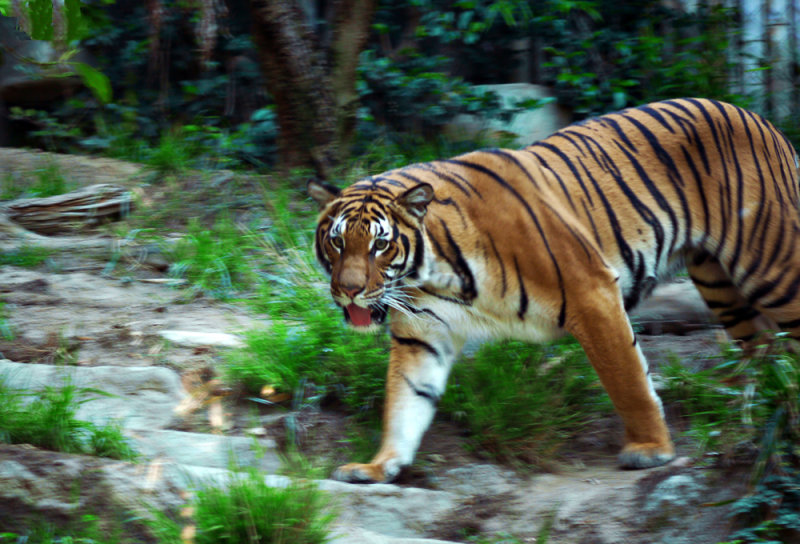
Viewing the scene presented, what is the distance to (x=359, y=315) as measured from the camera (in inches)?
121

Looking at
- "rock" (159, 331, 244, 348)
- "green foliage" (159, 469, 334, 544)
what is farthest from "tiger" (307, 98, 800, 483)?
"rock" (159, 331, 244, 348)

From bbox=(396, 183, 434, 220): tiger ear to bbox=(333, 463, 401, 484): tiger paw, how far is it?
3.23 ft

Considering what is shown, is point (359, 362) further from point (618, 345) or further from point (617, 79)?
point (617, 79)

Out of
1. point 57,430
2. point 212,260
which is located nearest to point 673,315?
point 212,260

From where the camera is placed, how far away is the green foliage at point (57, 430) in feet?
9.69

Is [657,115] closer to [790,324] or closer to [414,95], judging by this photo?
[790,324]

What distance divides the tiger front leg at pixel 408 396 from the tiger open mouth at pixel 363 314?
257 millimetres

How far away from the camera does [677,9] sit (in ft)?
23.9

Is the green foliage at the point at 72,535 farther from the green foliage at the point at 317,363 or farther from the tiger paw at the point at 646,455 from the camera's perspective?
the tiger paw at the point at 646,455

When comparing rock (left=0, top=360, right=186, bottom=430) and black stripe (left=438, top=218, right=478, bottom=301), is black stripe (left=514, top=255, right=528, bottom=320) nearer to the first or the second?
black stripe (left=438, top=218, right=478, bottom=301)

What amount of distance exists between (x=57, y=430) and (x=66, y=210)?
3.12 metres

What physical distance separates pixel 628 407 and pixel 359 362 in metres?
1.31

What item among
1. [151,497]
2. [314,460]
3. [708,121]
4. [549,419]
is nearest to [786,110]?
[708,121]

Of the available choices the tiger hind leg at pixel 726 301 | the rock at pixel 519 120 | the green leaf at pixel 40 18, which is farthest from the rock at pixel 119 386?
the rock at pixel 519 120
